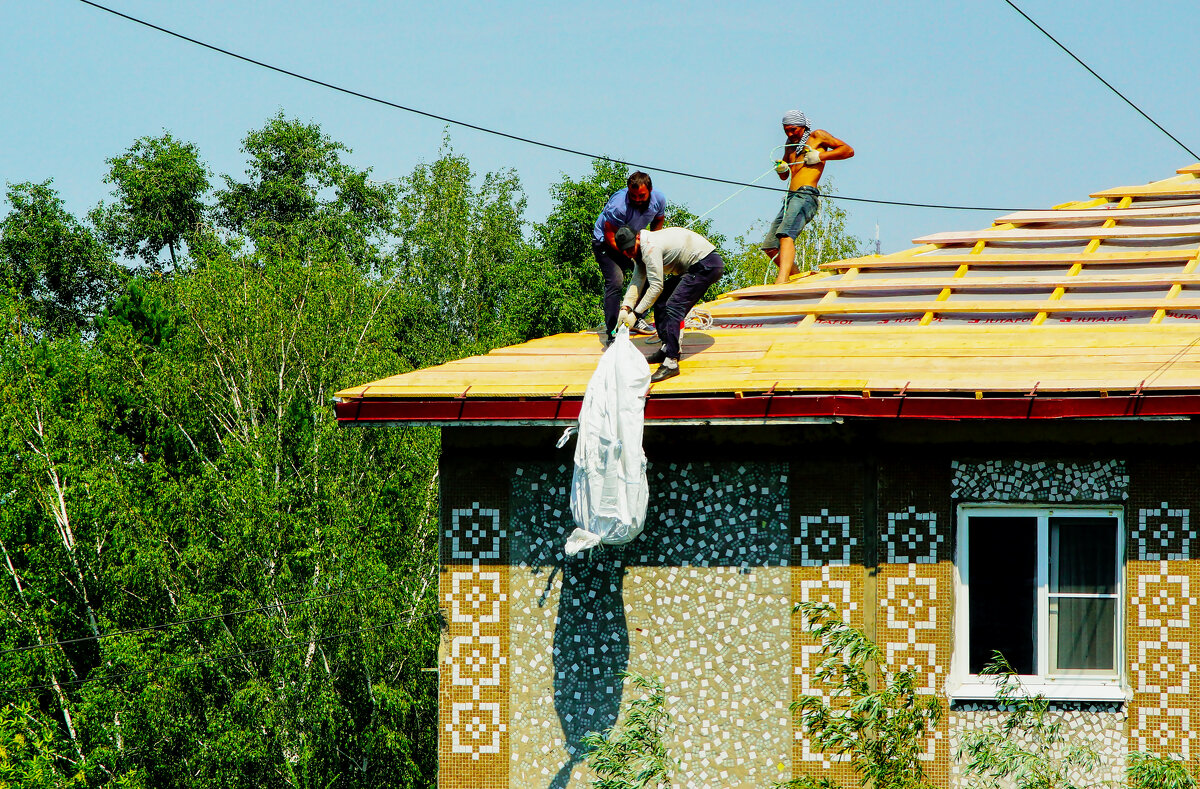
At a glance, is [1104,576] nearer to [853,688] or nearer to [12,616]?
[853,688]

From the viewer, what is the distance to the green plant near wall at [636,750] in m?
8.64

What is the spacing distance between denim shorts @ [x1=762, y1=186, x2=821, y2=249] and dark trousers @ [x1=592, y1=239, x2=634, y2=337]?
13.9ft

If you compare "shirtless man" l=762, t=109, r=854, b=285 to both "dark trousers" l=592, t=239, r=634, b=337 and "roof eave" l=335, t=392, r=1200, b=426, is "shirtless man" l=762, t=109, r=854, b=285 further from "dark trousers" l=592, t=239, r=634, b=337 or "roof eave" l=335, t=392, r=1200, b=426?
"roof eave" l=335, t=392, r=1200, b=426

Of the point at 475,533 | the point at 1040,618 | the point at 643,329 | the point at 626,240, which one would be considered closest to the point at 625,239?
the point at 626,240

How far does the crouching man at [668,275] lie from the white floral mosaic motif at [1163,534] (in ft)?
11.2

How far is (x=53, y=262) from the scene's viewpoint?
46.8 meters

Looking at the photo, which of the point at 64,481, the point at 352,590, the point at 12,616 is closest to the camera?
the point at 352,590

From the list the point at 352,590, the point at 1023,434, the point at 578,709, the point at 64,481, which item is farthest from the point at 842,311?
the point at 64,481

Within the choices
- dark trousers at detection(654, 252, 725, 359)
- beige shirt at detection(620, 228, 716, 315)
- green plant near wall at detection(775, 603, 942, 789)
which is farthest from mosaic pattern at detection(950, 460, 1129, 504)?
beige shirt at detection(620, 228, 716, 315)

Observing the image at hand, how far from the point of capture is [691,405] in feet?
32.9

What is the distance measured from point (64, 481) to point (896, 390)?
22214 mm

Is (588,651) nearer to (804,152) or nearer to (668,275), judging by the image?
(668,275)

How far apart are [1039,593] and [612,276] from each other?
3.93 m

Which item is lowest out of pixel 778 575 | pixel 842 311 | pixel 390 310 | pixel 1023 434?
pixel 778 575
